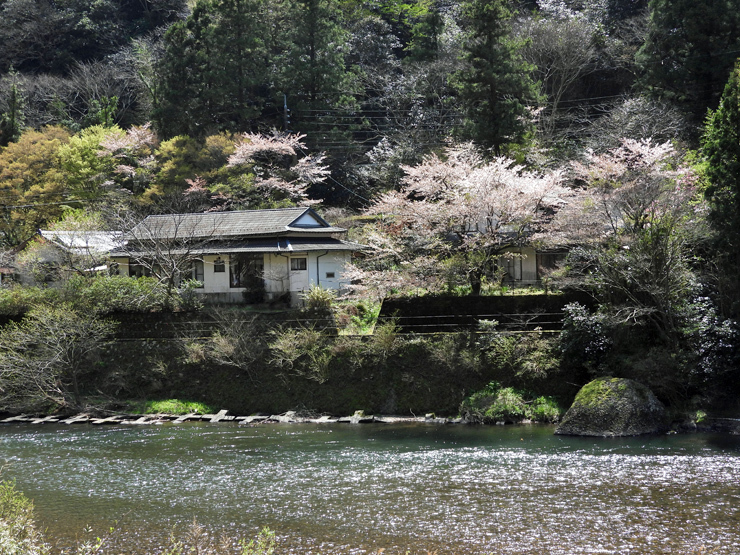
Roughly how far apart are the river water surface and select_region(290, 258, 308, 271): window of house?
10587 mm

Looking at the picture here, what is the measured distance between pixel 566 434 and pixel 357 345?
786 cm

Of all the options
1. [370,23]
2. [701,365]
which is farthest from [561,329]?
[370,23]

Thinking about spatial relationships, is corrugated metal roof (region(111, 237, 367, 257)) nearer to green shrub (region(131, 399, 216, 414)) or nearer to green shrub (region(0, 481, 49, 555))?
green shrub (region(131, 399, 216, 414))

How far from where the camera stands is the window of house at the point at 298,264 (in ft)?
95.5

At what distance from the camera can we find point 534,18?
4297cm

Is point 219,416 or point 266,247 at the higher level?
point 266,247

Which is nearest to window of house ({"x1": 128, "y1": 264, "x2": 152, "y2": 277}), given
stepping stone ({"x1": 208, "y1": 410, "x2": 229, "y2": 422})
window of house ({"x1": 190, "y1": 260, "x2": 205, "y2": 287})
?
window of house ({"x1": 190, "y1": 260, "x2": 205, "y2": 287})

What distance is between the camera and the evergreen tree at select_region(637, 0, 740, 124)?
30.8 metres

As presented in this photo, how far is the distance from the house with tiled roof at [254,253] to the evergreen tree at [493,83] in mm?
8927

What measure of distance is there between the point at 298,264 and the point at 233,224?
3976 millimetres

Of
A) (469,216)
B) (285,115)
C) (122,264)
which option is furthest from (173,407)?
(285,115)

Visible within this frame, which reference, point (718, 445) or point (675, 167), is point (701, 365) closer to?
point (718, 445)

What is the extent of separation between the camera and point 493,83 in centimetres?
3203

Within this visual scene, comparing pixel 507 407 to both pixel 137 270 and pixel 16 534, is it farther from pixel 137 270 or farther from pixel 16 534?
pixel 137 270
